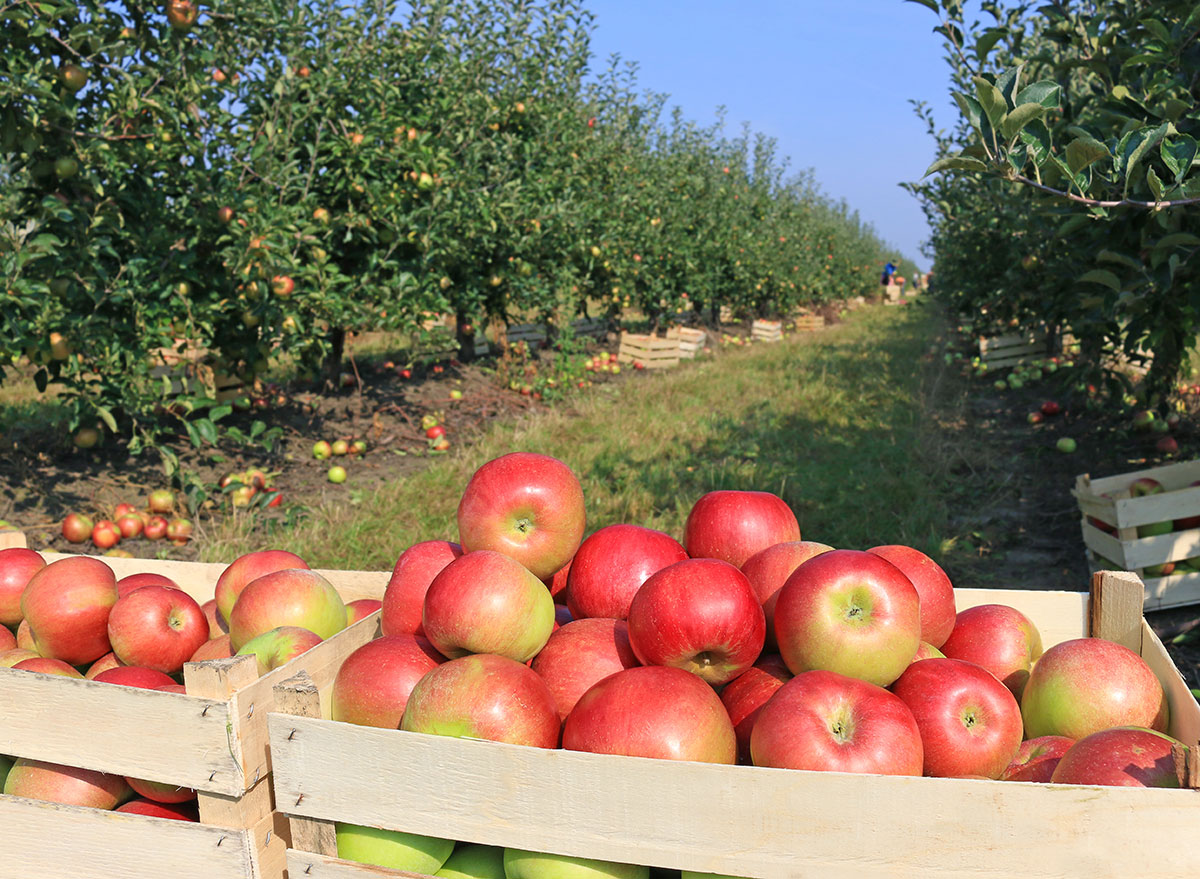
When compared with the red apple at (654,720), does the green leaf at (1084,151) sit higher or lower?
higher

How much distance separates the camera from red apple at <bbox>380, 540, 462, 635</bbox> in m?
1.78

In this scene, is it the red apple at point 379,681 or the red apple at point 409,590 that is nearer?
the red apple at point 379,681

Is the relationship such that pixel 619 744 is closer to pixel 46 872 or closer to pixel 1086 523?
pixel 46 872

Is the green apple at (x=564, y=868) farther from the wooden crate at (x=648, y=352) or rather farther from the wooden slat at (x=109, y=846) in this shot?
the wooden crate at (x=648, y=352)

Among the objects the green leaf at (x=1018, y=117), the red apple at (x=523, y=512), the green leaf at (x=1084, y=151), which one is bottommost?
the red apple at (x=523, y=512)

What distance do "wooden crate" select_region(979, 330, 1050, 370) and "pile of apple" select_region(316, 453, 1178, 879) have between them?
386 inches

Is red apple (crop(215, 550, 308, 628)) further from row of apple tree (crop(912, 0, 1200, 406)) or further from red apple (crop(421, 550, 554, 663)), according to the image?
row of apple tree (crop(912, 0, 1200, 406))

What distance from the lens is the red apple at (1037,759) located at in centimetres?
138

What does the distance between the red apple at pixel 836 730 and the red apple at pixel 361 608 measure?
1123mm

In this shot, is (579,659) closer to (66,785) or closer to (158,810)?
(158,810)

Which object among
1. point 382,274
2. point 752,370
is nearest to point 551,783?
point 382,274

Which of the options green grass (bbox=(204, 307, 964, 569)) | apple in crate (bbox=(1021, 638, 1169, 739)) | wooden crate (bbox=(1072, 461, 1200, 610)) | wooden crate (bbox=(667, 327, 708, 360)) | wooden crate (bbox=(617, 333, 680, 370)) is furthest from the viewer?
wooden crate (bbox=(667, 327, 708, 360))

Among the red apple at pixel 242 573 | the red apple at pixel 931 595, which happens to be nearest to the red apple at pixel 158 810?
the red apple at pixel 242 573

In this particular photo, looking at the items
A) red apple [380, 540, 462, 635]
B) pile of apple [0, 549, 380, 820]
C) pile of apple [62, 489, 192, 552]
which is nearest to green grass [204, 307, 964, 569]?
pile of apple [62, 489, 192, 552]
